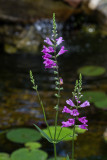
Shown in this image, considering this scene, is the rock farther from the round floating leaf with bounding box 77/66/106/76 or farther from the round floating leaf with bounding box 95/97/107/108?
the round floating leaf with bounding box 95/97/107/108

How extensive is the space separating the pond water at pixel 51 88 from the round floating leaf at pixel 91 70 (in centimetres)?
8

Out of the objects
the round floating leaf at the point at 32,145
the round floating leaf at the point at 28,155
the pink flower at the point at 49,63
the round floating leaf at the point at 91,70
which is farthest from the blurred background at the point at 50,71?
the pink flower at the point at 49,63

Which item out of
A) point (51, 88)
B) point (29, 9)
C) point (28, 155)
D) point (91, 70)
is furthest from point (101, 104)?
point (29, 9)

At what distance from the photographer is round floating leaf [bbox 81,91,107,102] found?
10.7ft

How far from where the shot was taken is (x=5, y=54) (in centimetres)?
500

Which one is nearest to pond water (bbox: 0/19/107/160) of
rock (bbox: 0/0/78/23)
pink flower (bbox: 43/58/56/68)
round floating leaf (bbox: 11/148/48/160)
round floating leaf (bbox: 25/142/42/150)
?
round floating leaf (bbox: 25/142/42/150)

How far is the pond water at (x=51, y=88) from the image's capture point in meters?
2.52

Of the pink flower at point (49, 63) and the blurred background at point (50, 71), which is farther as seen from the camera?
the blurred background at point (50, 71)

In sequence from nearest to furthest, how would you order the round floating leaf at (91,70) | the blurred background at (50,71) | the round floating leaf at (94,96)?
the blurred background at (50,71) → the round floating leaf at (94,96) → the round floating leaf at (91,70)

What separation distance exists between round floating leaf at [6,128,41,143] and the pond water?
0.27 feet

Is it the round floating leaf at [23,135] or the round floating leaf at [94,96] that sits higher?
the round floating leaf at [94,96]

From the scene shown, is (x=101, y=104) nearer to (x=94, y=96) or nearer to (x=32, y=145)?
(x=94, y=96)

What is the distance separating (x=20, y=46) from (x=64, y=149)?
2914 millimetres

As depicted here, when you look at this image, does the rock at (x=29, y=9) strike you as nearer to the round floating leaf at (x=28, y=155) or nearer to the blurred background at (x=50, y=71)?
the blurred background at (x=50, y=71)
